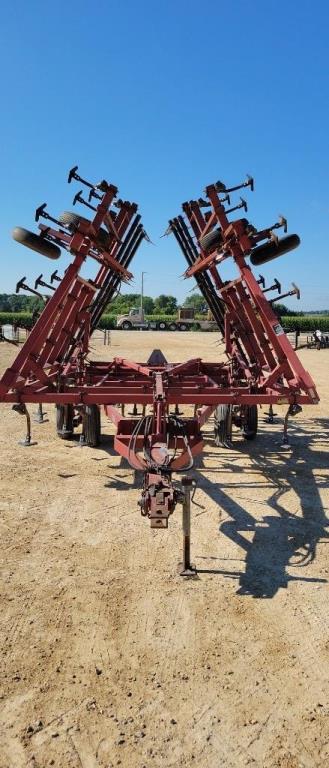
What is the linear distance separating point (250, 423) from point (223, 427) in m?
0.67

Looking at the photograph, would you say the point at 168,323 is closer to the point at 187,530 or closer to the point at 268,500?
the point at 268,500

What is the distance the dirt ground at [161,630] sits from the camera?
2.64 meters

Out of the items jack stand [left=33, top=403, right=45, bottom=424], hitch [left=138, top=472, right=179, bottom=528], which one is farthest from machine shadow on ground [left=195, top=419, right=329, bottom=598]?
jack stand [left=33, top=403, right=45, bottom=424]

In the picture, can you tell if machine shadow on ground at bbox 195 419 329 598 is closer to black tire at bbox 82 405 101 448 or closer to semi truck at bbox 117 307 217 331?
black tire at bbox 82 405 101 448

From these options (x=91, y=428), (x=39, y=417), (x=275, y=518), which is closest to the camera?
(x=275, y=518)

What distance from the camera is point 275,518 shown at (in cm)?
546

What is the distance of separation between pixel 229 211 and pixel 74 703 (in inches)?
257

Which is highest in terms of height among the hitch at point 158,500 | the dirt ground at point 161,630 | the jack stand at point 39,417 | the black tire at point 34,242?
the black tire at point 34,242

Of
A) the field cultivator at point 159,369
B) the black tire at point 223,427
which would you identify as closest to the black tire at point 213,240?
the field cultivator at point 159,369

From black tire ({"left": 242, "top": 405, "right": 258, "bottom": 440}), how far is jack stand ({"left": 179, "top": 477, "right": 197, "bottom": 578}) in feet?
15.3

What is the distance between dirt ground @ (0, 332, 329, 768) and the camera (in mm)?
2645

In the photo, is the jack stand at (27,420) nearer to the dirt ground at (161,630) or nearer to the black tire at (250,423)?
the dirt ground at (161,630)

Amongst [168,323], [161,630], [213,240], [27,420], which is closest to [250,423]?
[213,240]

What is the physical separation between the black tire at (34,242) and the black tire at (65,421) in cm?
272
